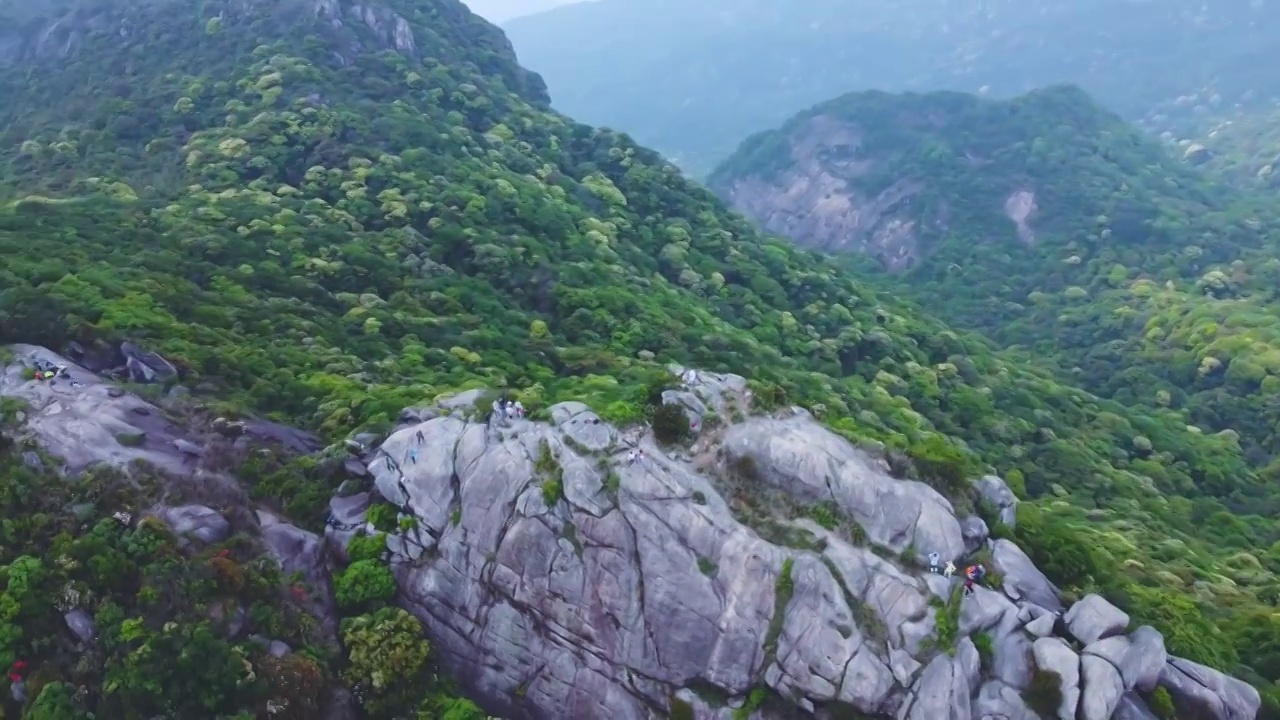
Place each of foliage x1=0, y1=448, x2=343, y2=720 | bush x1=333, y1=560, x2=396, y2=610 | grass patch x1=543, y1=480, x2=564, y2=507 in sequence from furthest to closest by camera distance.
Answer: grass patch x1=543, y1=480, x2=564, y2=507 < bush x1=333, y1=560, x2=396, y2=610 < foliage x1=0, y1=448, x2=343, y2=720

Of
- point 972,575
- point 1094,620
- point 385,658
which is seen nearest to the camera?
point 385,658

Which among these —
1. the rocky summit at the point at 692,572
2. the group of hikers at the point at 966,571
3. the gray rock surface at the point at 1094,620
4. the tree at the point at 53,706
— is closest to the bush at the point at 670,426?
the rocky summit at the point at 692,572

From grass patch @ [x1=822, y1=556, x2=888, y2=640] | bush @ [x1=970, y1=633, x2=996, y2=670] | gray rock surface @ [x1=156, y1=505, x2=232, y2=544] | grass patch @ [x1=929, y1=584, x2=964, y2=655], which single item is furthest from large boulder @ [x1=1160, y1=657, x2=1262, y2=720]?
gray rock surface @ [x1=156, y1=505, x2=232, y2=544]

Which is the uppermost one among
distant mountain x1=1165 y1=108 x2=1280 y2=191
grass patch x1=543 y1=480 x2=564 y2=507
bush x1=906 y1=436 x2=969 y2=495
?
distant mountain x1=1165 y1=108 x2=1280 y2=191

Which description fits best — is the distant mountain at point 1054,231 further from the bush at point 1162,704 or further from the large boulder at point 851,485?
the large boulder at point 851,485

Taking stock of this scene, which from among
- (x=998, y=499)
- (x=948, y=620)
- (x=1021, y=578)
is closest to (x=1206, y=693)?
(x=1021, y=578)

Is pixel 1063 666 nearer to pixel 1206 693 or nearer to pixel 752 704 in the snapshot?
pixel 1206 693

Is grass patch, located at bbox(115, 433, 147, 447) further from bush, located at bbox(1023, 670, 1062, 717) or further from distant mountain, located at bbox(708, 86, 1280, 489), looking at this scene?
distant mountain, located at bbox(708, 86, 1280, 489)
